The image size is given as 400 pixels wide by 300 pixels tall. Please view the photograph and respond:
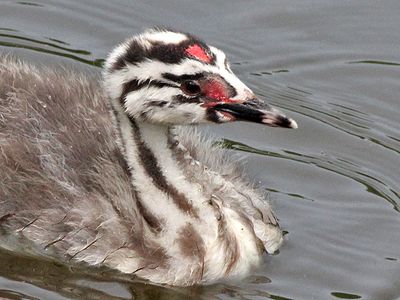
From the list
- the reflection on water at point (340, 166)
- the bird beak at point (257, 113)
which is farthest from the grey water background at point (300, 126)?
the bird beak at point (257, 113)

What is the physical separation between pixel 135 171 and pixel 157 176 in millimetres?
145

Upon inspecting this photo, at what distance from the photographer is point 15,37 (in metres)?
12.8

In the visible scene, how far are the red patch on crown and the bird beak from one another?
0.30m

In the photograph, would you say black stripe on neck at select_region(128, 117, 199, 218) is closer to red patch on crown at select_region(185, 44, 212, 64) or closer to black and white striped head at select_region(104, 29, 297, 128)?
→ black and white striped head at select_region(104, 29, 297, 128)

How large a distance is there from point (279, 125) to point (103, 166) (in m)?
1.23

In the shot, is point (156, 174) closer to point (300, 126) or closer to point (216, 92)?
point (216, 92)

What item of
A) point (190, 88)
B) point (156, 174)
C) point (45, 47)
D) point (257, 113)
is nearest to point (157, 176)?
point (156, 174)

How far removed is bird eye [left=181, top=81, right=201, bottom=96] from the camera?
9750mm

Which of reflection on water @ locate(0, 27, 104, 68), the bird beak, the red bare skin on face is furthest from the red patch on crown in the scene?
reflection on water @ locate(0, 27, 104, 68)

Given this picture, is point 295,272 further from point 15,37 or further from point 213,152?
point 15,37

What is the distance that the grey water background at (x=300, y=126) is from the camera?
10234 millimetres

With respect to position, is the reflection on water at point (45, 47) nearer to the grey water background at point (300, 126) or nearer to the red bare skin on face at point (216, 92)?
the grey water background at point (300, 126)

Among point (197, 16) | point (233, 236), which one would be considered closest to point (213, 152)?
point (233, 236)

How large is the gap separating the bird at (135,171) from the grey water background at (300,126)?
0.19 m
